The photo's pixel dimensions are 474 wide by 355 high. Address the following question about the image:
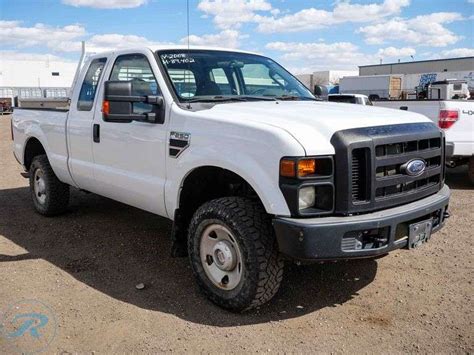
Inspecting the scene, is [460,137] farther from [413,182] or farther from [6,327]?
[6,327]

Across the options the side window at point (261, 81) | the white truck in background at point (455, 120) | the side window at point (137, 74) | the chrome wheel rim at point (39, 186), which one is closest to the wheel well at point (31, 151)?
the chrome wheel rim at point (39, 186)

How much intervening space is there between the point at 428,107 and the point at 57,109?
5.54 metres

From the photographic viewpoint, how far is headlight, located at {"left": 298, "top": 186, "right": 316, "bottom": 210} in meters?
3.18

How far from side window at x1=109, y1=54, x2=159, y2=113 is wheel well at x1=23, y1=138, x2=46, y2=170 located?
2.22 metres

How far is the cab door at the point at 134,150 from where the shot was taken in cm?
419

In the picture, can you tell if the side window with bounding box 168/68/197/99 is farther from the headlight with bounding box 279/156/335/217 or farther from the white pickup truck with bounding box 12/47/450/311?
the headlight with bounding box 279/156/335/217

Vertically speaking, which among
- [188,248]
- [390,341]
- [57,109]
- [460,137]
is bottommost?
[390,341]

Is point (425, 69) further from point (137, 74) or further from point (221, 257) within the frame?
point (221, 257)

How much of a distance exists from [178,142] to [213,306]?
1297mm

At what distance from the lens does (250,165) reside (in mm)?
3336

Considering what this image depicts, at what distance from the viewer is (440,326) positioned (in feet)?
11.4

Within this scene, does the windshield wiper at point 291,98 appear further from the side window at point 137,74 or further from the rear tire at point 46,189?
the rear tire at point 46,189

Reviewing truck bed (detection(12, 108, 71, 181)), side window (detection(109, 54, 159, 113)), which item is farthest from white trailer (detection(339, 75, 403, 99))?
side window (detection(109, 54, 159, 113))

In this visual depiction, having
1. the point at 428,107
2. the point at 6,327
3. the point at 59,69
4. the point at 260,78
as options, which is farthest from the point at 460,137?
the point at 59,69
